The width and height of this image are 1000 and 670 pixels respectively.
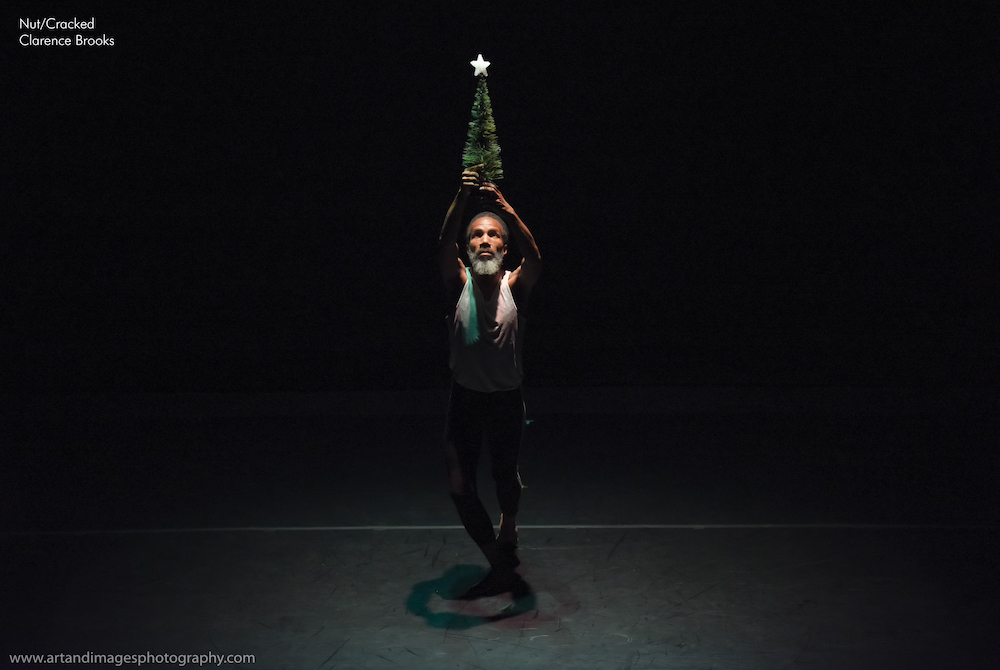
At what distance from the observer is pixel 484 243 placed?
3.62 m

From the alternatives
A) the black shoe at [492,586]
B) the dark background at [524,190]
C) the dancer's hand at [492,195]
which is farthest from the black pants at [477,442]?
the dark background at [524,190]

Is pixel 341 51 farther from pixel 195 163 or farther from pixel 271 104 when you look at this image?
pixel 195 163

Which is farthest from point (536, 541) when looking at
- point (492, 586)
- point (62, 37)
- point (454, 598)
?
point (62, 37)

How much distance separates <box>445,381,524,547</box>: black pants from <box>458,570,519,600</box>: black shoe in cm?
15

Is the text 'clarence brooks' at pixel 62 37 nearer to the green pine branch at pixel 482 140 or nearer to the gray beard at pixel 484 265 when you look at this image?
the green pine branch at pixel 482 140

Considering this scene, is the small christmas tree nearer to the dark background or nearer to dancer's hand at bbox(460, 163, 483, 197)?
dancer's hand at bbox(460, 163, 483, 197)

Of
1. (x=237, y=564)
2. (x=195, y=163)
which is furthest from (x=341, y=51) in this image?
(x=237, y=564)

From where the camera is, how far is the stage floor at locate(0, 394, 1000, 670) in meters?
3.22

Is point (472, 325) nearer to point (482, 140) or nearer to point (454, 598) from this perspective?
point (482, 140)

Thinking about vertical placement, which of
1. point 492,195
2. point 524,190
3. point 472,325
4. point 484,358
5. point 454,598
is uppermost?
point 524,190

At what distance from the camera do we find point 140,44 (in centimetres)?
668

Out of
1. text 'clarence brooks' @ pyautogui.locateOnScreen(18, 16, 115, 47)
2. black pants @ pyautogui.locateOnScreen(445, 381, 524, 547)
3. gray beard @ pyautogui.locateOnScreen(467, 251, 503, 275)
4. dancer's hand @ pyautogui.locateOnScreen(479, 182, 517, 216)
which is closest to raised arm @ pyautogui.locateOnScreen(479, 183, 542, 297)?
dancer's hand @ pyautogui.locateOnScreen(479, 182, 517, 216)

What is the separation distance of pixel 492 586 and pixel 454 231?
146 centimetres

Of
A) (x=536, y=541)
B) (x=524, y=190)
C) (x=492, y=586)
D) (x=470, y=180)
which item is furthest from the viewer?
(x=524, y=190)
